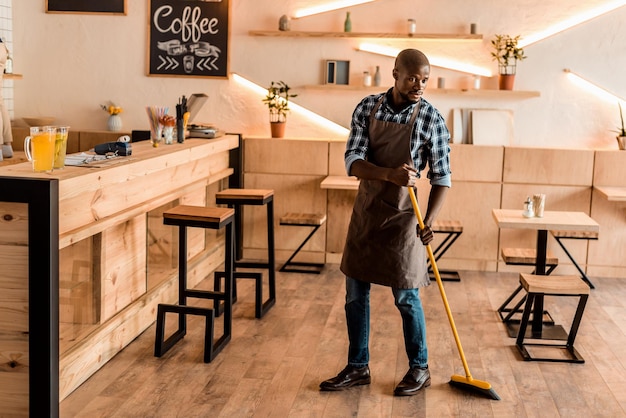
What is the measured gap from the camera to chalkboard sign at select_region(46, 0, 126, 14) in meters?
7.27

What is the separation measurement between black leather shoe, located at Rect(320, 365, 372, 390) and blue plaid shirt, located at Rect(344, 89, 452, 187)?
41.0 inches

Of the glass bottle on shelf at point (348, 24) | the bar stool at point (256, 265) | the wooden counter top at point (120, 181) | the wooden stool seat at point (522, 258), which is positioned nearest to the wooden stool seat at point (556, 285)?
the wooden stool seat at point (522, 258)

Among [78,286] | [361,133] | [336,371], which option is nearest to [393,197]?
[361,133]

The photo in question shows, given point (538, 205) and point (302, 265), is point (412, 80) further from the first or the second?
point (302, 265)

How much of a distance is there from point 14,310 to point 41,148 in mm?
735

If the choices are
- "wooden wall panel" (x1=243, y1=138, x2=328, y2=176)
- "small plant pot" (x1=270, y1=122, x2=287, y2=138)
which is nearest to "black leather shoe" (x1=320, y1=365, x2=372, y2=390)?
"wooden wall panel" (x1=243, y1=138, x2=328, y2=176)

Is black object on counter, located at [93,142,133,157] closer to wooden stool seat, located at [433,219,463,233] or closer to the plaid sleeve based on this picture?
the plaid sleeve

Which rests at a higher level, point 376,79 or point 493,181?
point 376,79

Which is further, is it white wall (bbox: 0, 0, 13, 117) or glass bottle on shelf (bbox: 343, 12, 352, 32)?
white wall (bbox: 0, 0, 13, 117)

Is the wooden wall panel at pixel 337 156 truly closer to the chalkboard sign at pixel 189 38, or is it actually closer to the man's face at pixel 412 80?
the chalkboard sign at pixel 189 38

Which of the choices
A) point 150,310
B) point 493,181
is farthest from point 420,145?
point 493,181

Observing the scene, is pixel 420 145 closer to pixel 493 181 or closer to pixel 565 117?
pixel 493 181

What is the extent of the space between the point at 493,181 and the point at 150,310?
127 inches

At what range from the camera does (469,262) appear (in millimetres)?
7035
